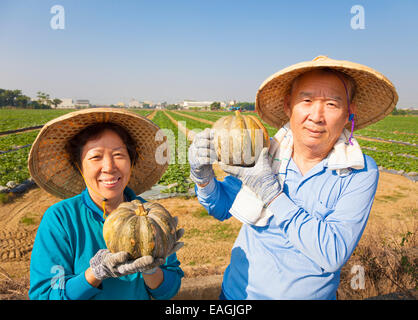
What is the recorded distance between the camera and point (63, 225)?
164cm

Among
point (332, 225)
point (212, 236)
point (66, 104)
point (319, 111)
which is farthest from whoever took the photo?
point (66, 104)

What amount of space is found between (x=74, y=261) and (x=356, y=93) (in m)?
2.39

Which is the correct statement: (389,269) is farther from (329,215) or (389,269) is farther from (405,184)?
(405,184)

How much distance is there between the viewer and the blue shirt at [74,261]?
1.53 meters

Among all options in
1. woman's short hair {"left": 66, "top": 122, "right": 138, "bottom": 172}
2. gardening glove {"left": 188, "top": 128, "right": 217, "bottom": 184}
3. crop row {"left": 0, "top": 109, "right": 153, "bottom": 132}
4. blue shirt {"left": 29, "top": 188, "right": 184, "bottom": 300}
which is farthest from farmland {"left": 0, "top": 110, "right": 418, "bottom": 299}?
crop row {"left": 0, "top": 109, "right": 153, "bottom": 132}

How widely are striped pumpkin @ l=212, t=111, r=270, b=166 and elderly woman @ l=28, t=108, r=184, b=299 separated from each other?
0.56 m

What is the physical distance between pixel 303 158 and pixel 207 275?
225cm

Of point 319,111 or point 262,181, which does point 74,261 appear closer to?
point 262,181

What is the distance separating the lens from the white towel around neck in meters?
1.67

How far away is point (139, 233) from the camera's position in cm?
153

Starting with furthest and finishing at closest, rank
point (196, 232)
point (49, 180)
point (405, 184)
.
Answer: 1. point (405, 184)
2. point (196, 232)
3. point (49, 180)

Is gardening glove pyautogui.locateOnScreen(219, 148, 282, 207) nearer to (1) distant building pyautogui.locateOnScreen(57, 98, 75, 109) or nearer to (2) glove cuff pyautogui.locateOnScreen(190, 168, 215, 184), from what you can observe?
(2) glove cuff pyautogui.locateOnScreen(190, 168, 215, 184)

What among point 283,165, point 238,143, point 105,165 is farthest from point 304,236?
point 105,165
